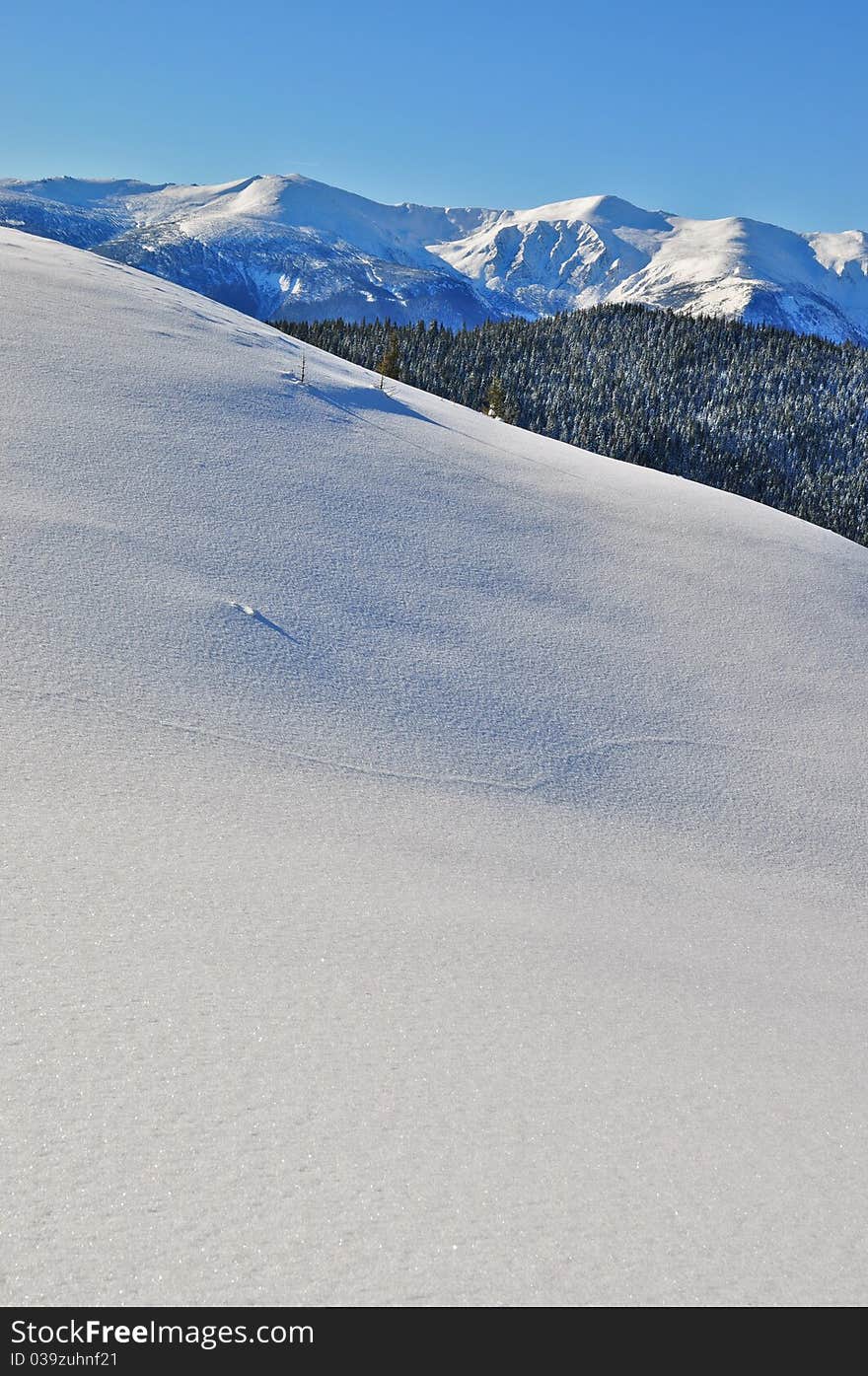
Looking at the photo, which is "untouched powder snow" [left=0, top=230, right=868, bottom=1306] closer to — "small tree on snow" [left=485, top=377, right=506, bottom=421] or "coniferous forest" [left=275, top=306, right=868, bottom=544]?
"small tree on snow" [left=485, top=377, right=506, bottom=421]

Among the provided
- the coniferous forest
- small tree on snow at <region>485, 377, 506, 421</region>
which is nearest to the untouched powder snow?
small tree on snow at <region>485, 377, 506, 421</region>

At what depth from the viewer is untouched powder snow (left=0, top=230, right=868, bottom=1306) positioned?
3.15 m

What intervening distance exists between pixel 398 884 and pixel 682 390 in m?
184

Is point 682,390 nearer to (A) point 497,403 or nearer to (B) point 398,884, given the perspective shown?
(A) point 497,403

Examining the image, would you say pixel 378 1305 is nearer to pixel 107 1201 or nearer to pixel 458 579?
pixel 107 1201

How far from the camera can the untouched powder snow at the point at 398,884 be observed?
315 centimetres

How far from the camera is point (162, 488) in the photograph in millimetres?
9953

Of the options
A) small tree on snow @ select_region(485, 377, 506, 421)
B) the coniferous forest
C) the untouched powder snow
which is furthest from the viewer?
the coniferous forest

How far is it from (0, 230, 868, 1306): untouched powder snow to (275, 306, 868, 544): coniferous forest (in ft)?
438

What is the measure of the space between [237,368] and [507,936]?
39.8ft

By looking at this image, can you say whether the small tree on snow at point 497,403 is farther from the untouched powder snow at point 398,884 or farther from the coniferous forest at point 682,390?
the coniferous forest at point 682,390

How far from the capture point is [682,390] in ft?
561
